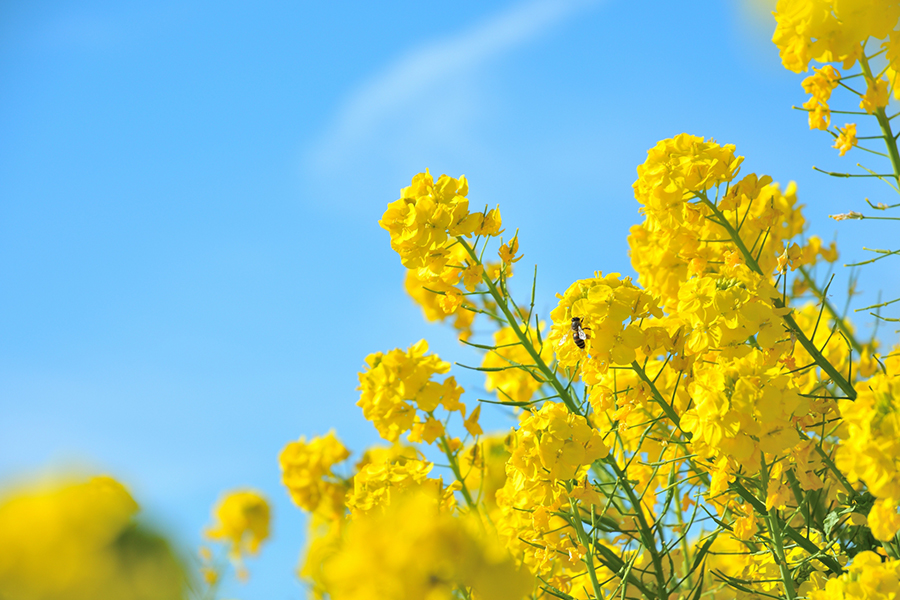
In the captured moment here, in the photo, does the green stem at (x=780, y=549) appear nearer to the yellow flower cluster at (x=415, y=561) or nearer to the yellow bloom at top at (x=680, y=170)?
the yellow bloom at top at (x=680, y=170)

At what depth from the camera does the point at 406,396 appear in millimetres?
2488

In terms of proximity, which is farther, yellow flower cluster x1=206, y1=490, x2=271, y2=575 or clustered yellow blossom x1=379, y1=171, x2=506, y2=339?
yellow flower cluster x1=206, y1=490, x2=271, y2=575

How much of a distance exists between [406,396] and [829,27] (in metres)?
1.74

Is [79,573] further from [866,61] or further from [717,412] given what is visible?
[866,61]

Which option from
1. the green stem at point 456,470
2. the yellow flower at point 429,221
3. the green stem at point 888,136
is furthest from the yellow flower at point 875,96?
the green stem at point 456,470

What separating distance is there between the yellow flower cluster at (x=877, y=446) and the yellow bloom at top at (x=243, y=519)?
407cm

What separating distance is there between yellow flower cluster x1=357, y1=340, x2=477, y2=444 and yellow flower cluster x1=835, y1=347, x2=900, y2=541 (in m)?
1.30

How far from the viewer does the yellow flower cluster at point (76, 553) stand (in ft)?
1.70

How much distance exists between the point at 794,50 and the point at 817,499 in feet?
4.63

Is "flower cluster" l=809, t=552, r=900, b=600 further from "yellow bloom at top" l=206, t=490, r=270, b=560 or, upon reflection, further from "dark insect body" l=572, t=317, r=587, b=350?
"yellow bloom at top" l=206, t=490, r=270, b=560

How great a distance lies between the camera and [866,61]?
6.33ft

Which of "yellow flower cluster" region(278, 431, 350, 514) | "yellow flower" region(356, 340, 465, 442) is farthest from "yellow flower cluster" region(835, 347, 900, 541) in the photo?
"yellow flower cluster" region(278, 431, 350, 514)

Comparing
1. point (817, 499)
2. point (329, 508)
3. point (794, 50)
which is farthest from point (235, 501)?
point (794, 50)

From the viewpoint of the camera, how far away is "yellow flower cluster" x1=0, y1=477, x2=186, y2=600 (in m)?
0.52
